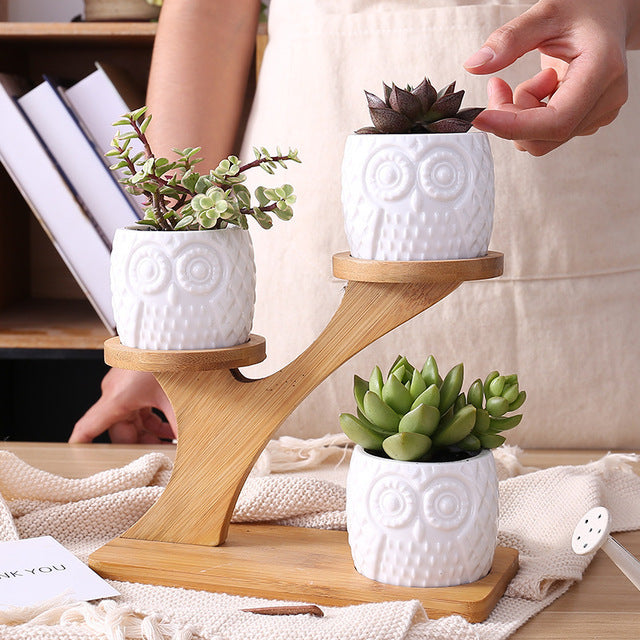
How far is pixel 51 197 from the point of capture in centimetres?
139

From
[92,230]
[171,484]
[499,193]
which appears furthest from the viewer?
[92,230]

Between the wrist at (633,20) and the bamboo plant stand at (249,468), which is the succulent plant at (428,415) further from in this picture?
the wrist at (633,20)

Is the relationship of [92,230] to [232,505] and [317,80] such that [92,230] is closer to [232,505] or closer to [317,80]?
[317,80]

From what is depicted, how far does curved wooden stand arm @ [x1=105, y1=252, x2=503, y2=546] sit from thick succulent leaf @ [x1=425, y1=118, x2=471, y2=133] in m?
0.10

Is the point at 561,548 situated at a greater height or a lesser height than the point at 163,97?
lesser

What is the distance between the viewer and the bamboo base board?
647 millimetres

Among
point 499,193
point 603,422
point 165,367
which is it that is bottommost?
point 603,422

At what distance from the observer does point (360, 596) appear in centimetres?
65

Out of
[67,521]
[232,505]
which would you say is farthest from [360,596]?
[67,521]

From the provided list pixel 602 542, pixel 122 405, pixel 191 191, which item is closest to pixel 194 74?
pixel 122 405

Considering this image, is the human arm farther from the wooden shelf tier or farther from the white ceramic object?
the white ceramic object

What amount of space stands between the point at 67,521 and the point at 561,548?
1.39ft

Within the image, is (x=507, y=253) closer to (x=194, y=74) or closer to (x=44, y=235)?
(x=194, y=74)

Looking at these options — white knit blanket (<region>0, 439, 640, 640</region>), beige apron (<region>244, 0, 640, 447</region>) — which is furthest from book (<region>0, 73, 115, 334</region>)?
white knit blanket (<region>0, 439, 640, 640</region>)
